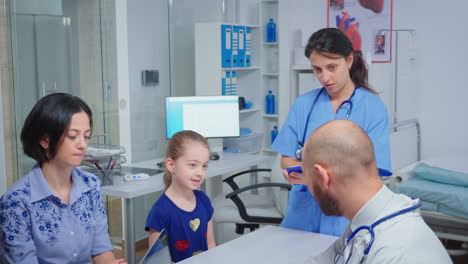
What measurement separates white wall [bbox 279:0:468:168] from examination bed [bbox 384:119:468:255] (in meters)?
0.74

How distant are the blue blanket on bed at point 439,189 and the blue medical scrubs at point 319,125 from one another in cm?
137

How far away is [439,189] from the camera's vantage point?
3473 millimetres

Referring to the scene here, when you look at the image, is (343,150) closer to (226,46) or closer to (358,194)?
(358,194)

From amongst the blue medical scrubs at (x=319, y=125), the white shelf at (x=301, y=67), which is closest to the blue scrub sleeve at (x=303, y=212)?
the blue medical scrubs at (x=319, y=125)

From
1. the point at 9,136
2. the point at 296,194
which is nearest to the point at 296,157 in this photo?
the point at 296,194

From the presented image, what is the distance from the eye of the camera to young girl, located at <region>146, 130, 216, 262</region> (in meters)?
2.24

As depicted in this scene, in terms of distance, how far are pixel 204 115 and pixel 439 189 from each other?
5.45 ft

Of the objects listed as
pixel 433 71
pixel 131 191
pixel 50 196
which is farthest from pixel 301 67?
pixel 50 196

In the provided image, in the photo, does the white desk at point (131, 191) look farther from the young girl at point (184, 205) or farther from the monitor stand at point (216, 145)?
the young girl at point (184, 205)

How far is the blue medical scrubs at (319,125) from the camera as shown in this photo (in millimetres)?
2184

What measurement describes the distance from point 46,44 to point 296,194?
6.43 feet

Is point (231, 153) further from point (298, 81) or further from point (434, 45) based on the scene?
point (434, 45)

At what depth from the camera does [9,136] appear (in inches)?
126

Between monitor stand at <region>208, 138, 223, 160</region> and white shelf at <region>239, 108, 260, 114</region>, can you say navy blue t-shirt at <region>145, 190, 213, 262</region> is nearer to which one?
monitor stand at <region>208, 138, 223, 160</region>
